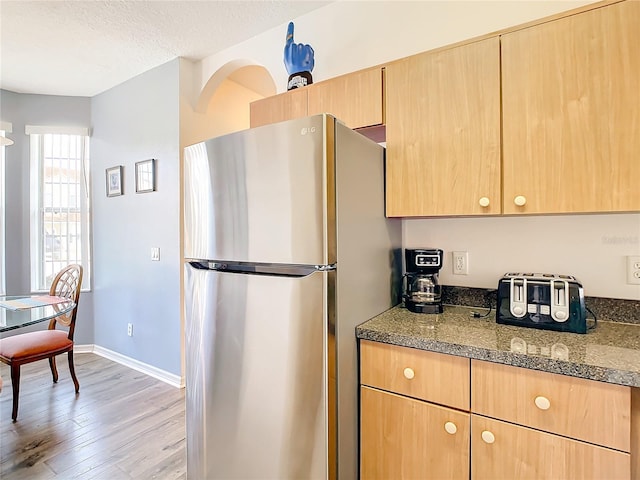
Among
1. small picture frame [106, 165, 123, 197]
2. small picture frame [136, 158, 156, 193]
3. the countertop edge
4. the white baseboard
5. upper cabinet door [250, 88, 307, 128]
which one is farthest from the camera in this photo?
small picture frame [106, 165, 123, 197]


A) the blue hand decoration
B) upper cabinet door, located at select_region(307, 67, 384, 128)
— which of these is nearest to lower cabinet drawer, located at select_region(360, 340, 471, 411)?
upper cabinet door, located at select_region(307, 67, 384, 128)

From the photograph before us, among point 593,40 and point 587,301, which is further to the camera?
point 587,301

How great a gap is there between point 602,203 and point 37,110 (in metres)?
4.58

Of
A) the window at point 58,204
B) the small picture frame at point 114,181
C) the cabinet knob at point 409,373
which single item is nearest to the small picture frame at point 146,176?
the small picture frame at point 114,181

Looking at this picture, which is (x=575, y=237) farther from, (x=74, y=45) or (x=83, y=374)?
(x=83, y=374)

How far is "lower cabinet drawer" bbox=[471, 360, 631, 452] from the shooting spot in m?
0.89

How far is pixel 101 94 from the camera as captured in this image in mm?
3389

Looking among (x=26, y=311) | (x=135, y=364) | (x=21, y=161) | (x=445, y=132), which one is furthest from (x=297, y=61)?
(x=21, y=161)

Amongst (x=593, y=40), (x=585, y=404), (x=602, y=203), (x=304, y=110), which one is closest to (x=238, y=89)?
(x=304, y=110)

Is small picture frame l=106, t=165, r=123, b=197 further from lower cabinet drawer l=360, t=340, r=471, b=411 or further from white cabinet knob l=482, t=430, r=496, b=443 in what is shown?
white cabinet knob l=482, t=430, r=496, b=443

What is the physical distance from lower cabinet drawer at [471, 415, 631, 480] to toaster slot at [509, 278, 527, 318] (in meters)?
0.45

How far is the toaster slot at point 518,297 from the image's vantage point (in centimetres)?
131

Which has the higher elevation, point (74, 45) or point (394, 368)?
point (74, 45)

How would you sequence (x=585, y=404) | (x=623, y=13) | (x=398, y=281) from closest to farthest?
(x=585, y=404)
(x=623, y=13)
(x=398, y=281)
